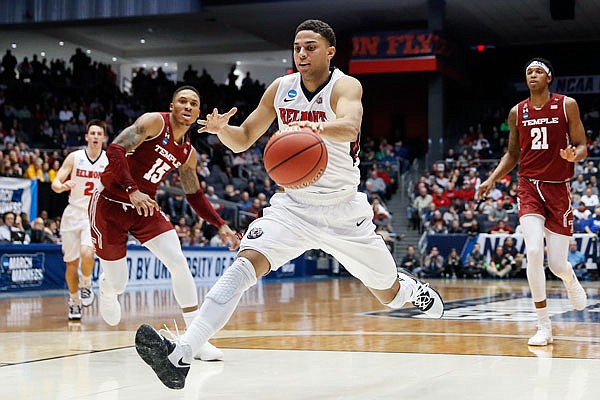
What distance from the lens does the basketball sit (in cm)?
442

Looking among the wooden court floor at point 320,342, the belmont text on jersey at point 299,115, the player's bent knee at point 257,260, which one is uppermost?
the belmont text on jersey at point 299,115

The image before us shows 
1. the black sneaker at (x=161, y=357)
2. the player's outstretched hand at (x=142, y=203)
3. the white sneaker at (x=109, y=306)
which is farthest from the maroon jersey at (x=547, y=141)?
the black sneaker at (x=161, y=357)

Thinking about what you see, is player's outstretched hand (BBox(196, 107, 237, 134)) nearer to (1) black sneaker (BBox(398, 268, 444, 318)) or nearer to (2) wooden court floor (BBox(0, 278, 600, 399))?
(2) wooden court floor (BBox(0, 278, 600, 399))

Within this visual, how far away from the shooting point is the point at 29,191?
16.3 m

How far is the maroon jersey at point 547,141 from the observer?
724cm

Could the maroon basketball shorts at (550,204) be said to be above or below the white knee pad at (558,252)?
above

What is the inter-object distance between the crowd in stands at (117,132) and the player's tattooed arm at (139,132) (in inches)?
358

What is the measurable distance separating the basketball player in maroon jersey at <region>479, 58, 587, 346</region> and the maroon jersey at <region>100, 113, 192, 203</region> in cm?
268

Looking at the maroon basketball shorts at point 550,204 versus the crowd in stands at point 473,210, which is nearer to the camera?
the maroon basketball shorts at point 550,204

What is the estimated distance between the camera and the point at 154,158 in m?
7.04

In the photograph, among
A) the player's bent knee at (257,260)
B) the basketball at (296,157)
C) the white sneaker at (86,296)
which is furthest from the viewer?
the white sneaker at (86,296)

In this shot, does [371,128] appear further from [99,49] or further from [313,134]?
[313,134]

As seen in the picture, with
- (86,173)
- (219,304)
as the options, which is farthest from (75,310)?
(219,304)

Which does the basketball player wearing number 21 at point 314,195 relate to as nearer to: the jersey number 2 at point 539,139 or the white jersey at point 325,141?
the white jersey at point 325,141
